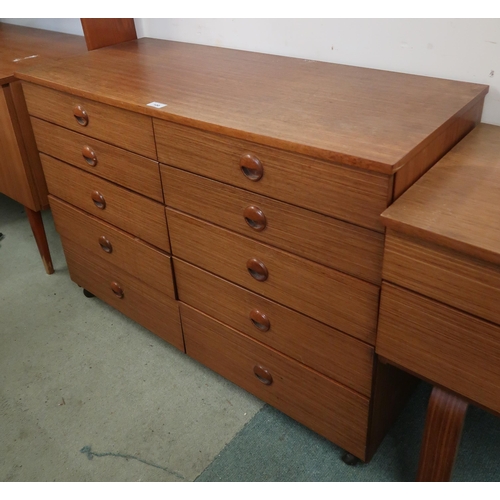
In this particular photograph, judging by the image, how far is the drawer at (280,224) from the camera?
96 cm

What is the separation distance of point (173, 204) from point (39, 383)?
697 millimetres

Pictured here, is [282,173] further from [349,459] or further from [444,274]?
[349,459]

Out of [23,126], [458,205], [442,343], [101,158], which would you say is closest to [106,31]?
[23,126]

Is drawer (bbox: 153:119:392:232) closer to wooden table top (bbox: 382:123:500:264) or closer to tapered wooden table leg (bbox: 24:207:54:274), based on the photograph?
wooden table top (bbox: 382:123:500:264)

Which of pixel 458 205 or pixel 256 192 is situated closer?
pixel 458 205

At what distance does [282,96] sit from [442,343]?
607 mm

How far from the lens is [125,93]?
48.8 inches

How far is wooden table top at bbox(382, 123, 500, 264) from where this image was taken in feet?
2.64

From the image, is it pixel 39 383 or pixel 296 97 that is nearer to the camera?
pixel 296 97

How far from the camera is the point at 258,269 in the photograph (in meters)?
1.15

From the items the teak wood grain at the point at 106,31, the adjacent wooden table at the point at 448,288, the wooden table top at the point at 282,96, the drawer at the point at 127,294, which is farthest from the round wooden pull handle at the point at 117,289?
the adjacent wooden table at the point at 448,288
